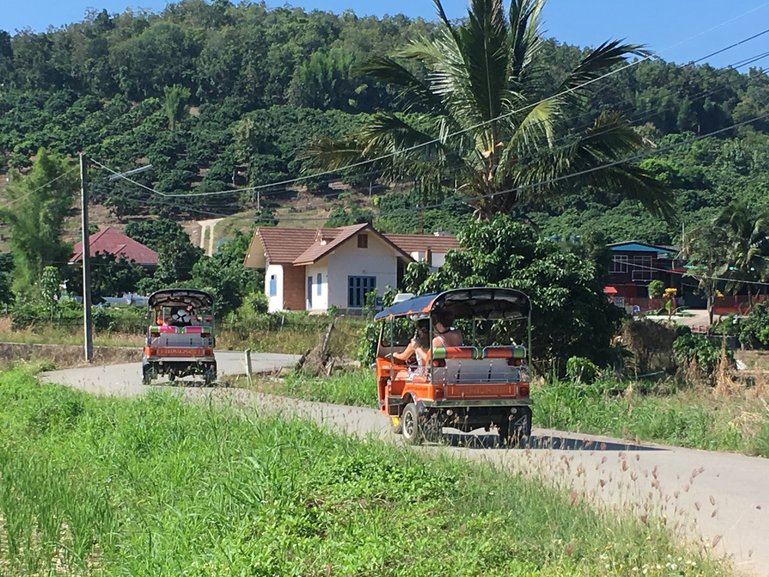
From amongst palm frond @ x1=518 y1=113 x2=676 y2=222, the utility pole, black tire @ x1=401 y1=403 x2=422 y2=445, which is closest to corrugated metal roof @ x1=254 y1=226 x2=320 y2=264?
the utility pole

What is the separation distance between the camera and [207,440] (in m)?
11.9

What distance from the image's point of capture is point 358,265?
54281 millimetres

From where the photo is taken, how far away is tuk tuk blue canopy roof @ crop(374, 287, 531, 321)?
14211 millimetres

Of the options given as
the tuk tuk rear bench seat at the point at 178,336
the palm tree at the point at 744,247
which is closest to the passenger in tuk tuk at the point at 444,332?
the tuk tuk rear bench seat at the point at 178,336

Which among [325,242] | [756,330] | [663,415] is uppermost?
[325,242]

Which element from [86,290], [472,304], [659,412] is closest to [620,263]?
[86,290]

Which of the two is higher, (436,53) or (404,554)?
(436,53)

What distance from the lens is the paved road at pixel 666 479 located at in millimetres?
7848

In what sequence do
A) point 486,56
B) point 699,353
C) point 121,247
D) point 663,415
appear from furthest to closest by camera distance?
point 121,247 → point 486,56 → point 699,353 → point 663,415

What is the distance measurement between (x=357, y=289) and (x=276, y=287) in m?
6.17

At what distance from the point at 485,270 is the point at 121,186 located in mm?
82871

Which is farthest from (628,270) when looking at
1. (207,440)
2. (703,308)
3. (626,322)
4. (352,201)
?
(207,440)

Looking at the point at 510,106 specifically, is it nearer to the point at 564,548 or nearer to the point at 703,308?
the point at 564,548

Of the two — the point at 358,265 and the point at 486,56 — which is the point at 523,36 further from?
the point at 358,265
